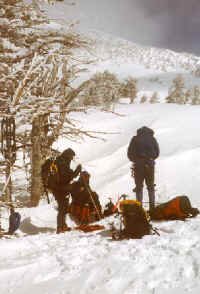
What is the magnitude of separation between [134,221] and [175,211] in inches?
52.5

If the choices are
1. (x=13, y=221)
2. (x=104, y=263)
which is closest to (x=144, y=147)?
(x=13, y=221)

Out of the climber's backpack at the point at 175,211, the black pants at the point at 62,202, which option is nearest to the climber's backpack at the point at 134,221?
the climber's backpack at the point at 175,211

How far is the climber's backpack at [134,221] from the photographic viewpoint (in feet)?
15.8

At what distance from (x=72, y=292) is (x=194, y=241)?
1.98 metres

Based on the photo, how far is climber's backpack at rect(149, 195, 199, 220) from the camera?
19.2 ft

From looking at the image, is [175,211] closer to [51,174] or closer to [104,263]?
[104,263]

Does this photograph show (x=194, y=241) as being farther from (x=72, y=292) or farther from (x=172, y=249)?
(x=72, y=292)

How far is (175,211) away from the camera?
5.86 meters

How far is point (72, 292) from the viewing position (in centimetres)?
299

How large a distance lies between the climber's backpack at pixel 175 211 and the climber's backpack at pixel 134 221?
106 cm

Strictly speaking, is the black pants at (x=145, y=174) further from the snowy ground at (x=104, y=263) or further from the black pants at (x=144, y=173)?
the snowy ground at (x=104, y=263)

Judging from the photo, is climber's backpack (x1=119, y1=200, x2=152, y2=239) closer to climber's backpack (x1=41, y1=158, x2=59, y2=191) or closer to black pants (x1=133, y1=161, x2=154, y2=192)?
climber's backpack (x1=41, y1=158, x2=59, y2=191)

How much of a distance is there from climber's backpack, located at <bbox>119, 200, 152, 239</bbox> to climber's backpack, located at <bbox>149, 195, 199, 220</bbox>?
3.48 ft

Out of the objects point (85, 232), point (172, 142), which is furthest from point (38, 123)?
point (172, 142)
